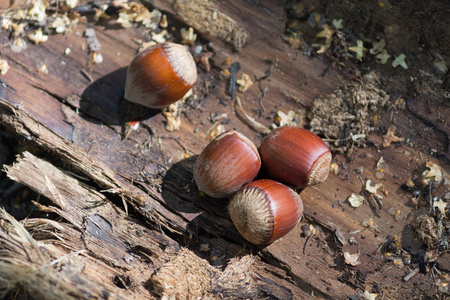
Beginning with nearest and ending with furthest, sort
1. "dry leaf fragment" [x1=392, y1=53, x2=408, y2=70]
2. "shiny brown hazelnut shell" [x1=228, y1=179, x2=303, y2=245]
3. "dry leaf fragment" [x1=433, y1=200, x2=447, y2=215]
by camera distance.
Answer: "shiny brown hazelnut shell" [x1=228, y1=179, x2=303, y2=245] → "dry leaf fragment" [x1=433, y1=200, x2=447, y2=215] → "dry leaf fragment" [x1=392, y1=53, x2=408, y2=70]

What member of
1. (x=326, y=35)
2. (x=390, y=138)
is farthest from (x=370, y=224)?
(x=326, y=35)

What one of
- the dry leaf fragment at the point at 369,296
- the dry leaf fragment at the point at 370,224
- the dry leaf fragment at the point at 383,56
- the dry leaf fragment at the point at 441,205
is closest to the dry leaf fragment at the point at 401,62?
the dry leaf fragment at the point at 383,56

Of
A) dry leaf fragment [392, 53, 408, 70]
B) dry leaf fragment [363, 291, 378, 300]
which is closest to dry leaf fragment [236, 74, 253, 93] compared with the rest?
dry leaf fragment [392, 53, 408, 70]

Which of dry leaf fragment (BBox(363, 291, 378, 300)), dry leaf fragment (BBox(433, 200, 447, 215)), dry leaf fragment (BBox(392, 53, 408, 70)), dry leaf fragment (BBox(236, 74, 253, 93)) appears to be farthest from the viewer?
dry leaf fragment (BBox(236, 74, 253, 93))

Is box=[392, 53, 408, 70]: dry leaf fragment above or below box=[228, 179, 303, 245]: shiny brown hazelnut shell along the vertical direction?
above

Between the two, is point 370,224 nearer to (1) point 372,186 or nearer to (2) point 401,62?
(1) point 372,186

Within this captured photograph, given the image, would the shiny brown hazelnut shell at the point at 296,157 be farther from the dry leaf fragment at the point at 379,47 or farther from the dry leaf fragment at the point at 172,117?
the dry leaf fragment at the point at 379,47

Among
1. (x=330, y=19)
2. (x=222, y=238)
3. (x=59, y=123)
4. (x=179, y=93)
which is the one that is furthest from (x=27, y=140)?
(x=330, y=19)

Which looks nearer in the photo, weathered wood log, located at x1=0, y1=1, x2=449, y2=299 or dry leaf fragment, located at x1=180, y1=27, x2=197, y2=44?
weathered wood log, located at x1=0, y1=1, x2=449, y2=299

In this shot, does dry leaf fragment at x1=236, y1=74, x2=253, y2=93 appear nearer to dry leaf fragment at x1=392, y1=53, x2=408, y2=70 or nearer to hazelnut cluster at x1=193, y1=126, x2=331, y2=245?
hazelnut cluster at x1=193, y1=126, x2=331, y2=245
